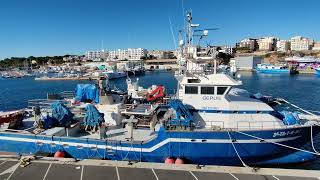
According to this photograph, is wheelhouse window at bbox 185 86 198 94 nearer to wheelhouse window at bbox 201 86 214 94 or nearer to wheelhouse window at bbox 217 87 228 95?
wheelhouse window at bbox 201 86 214 94

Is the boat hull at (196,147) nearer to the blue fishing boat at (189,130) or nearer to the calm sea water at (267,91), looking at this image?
the blue fishing boat at (189,130)

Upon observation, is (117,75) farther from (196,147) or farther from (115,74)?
(196,147)

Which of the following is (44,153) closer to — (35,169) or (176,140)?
(35,169)

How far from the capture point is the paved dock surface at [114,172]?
11.6 meters

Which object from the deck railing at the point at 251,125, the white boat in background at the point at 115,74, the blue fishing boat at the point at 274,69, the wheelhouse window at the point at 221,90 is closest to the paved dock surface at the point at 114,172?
the deck railing at the point at 251,125

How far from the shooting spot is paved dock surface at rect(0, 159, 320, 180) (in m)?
11.6

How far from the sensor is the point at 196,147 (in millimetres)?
15922

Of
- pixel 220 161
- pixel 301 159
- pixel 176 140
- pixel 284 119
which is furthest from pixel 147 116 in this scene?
pixel 301 159

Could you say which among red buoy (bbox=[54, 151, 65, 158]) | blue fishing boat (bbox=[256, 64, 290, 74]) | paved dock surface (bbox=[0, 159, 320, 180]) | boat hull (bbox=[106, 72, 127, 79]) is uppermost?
blue fishing boat (bbox=[256, 64, 290, 74])

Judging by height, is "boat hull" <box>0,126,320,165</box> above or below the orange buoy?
above

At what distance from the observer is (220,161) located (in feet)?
52.8

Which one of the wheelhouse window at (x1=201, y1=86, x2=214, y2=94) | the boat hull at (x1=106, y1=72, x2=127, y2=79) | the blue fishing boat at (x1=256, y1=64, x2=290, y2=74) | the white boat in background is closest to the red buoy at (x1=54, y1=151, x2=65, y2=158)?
the wheelhouse window at (x1=201, y1=86, x2=214, y2=94)

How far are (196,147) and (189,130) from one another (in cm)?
100

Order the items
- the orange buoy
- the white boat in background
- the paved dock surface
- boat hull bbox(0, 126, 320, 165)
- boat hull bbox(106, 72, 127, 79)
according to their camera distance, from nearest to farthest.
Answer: the paved dock surface
the orange buoy
boat hull bbox(0, 126, 320, 165)
the white boat in background
boat hull bbox(106, 72, 127, 79)
